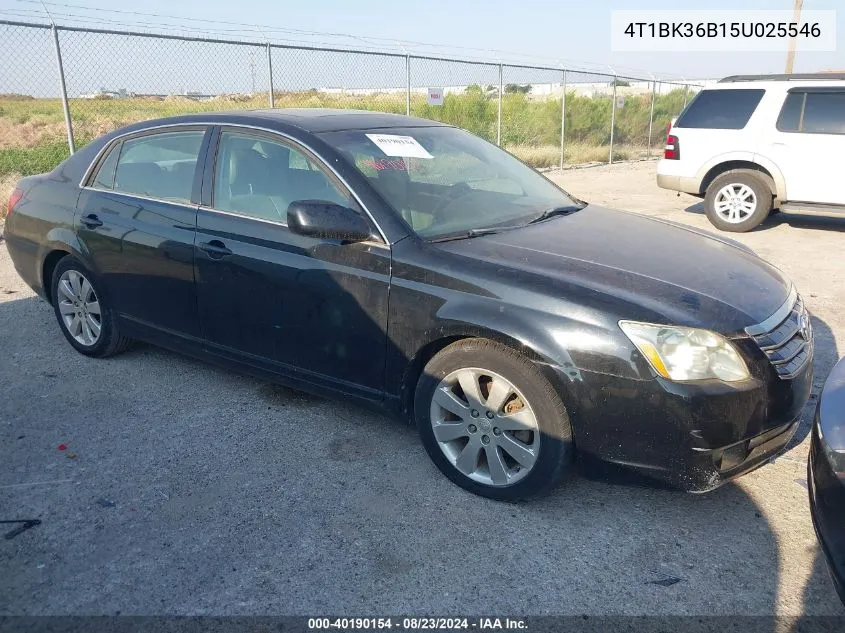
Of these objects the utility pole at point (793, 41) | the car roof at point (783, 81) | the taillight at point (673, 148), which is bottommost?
the taillight at point (673, 148)

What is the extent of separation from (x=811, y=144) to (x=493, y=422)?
760 cm

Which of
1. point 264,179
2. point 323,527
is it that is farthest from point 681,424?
point 264,179

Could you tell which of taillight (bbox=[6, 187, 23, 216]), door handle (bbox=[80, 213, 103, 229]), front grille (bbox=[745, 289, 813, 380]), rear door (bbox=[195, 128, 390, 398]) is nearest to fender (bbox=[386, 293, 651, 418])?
rear door (bbox=[195, 128, 390, 398])

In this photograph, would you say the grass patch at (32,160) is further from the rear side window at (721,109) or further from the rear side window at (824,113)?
the rear side window at (824,113)

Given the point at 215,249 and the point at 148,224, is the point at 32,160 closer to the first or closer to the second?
the point at 148,224

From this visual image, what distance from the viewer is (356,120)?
404cm

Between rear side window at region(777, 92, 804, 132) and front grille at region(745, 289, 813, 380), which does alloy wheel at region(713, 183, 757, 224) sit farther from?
front grille at region(745, 289, 813, 380)

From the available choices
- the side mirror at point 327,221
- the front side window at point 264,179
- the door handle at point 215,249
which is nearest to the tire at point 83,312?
the door handle at point 215,249

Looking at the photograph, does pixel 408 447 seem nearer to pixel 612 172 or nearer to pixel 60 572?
pixel 60 572

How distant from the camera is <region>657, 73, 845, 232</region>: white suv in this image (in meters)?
8.61

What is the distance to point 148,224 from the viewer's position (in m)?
4.14

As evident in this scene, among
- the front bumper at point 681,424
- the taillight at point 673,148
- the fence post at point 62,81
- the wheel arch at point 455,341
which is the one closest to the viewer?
the front bumper at point 681,424

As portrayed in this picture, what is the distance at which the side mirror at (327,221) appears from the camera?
10.7ft

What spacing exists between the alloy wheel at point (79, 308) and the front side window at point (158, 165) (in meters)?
0.69
